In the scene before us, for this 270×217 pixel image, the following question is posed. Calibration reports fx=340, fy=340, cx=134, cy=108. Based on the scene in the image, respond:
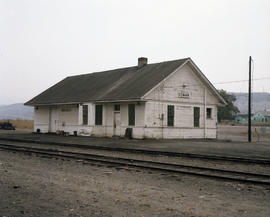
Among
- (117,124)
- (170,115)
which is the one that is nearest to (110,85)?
(117,124)

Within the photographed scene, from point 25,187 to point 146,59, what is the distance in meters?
24.3

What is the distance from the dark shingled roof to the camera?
2550 centimetres

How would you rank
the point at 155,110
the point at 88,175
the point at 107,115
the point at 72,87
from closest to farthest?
1. the point at 88,175
2. the point at 155,110
3. the point at 107,115
4. the point at 72,87

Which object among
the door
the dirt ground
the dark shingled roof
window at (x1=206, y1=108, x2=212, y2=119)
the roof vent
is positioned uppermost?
the roof vent

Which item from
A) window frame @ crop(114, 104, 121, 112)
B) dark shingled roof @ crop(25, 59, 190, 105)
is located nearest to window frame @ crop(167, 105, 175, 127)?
dark shingled roof @ crop(25, 59, 190, 105)

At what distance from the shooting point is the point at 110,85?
2934cm

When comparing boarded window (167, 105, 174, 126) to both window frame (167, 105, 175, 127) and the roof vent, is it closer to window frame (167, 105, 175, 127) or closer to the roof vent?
window frame (167, 105, 175, 127)

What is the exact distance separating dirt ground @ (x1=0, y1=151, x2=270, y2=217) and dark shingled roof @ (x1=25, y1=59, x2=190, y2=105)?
Result: 14.3 meters

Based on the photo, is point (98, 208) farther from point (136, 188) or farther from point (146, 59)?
point (146, 59)

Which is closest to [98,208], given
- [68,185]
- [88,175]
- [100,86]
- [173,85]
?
[68,185]

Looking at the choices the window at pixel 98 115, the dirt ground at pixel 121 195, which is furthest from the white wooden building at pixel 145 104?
the dirt ground at pixel 121 195

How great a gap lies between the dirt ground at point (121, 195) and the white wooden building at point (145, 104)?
1426cm

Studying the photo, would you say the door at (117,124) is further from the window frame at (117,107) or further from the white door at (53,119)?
the white door at (53,119)

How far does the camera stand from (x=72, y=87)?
112 feet
